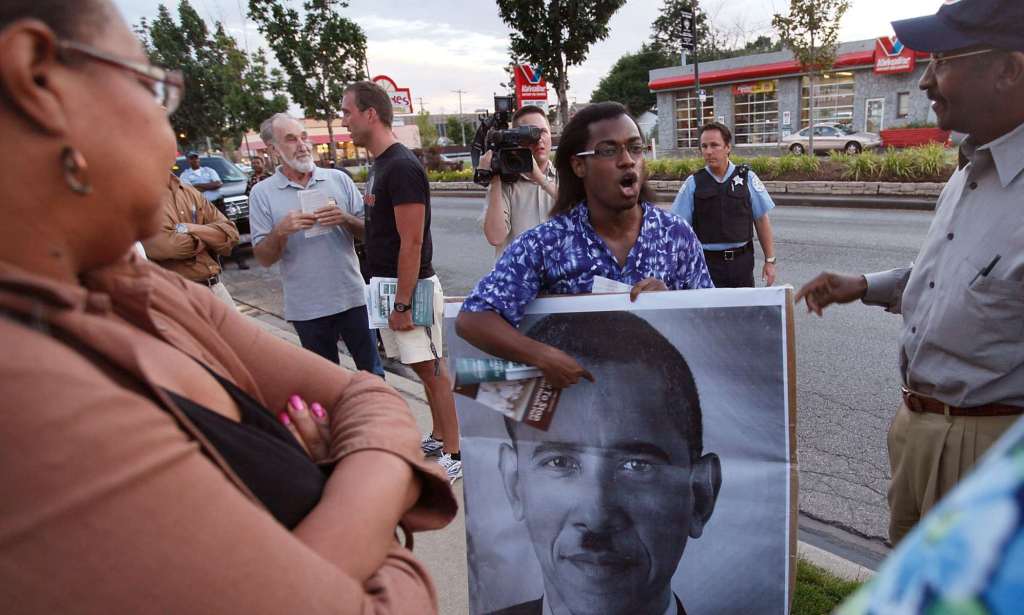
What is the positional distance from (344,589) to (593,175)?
1.69m

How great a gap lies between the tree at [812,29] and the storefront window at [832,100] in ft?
47.7

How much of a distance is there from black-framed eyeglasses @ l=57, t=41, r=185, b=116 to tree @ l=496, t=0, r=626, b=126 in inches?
823

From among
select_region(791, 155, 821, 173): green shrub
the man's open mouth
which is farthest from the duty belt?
select_region(791, 155, 821, 173): green shrub

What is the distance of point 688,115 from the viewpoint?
35.9m

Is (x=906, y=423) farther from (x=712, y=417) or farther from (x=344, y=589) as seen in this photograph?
(x=344, y=589)

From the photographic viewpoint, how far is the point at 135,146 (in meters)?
0.83

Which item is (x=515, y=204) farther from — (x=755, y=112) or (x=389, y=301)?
(x=755, y=112)

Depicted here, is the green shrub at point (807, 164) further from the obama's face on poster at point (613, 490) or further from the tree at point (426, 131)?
the tree at point (426, 131)

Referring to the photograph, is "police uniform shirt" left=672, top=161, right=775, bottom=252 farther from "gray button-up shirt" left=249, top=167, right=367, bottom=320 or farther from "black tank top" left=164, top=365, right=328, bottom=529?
"black tank top" left=164, top=365, right=328, bottom=529

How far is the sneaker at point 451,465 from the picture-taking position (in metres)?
3.63

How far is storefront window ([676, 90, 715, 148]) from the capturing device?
35469 millimetres

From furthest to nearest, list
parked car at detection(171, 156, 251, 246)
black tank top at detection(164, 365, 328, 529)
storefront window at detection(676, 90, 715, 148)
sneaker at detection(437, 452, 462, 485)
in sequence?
storefront window at detection(676, 90, 715, 148)
parked car at detection(171, 156, 251, 246)
sneaker at detection(437, 452, 462, 485)
black tank top at detection(164, 365, 328, 529)

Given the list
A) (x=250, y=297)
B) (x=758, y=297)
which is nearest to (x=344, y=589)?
(x=758, y=297)

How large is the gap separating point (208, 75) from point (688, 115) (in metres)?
25.6
